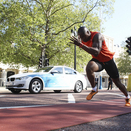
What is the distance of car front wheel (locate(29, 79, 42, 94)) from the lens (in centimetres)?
1092

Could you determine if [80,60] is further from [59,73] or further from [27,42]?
[59,73]

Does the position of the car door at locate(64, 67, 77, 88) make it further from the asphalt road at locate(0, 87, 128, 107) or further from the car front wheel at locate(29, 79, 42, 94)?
the asphalt road at locate(0, 87, 128, 107)

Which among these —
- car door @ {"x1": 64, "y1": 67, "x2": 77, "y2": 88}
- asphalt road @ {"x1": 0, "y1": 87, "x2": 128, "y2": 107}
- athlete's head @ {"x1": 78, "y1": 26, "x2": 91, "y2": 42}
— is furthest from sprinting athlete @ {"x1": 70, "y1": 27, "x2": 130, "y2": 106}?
car door @ {"x1": 64, "y1": 67, "x2": 77, "y2": 88}

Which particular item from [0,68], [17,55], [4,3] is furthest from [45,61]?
[0,68]

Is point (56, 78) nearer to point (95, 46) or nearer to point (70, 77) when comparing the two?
point (70, 77)

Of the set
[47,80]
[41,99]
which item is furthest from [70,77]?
[41,99]

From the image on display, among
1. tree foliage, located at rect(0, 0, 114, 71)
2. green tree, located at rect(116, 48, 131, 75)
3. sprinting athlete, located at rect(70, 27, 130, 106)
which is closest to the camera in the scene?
sprinting athlete, located at rect(70, 27, 130, 106)

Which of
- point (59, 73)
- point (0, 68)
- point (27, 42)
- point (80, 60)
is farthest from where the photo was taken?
point (0, 68)

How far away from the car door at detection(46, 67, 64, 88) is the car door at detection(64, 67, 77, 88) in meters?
0.30

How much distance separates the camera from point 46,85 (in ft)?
38.0

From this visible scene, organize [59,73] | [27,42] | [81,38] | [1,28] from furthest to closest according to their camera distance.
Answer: [1,28] → [27,42] → [59,73] → [81,38]

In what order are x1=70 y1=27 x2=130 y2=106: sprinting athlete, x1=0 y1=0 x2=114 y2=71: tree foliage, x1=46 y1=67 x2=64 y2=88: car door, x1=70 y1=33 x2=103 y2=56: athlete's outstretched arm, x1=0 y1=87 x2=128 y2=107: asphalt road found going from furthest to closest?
x1=0 y1=0 x2=114 y2=71: tree foliage < x1=46 y1=67 x2=64 y2=88: car door < x1=0 y1=87 x2=128 y2=107: asphalt road < x1=70 y1=27 x2=130 y2=106: sprinting athlete < x1=70 y1=33 x2=103 y2=56: athlete's outstretched arm

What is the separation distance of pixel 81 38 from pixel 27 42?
48.8 ft

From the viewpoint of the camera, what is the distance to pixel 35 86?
11109 mm
